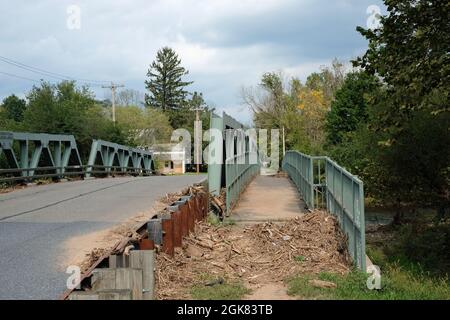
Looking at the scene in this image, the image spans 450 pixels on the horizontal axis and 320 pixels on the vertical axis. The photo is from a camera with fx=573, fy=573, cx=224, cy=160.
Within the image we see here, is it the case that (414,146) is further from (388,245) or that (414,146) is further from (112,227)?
(112,227)

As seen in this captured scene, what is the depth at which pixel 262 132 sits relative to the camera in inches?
2485

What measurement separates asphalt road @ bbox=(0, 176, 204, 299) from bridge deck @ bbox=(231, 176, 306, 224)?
8.07 ft

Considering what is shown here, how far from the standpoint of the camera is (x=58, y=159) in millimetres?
23594

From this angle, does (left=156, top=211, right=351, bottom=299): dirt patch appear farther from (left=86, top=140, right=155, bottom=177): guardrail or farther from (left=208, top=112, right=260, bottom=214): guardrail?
(left=86, top=140, right=155, bottom=177): guardrail

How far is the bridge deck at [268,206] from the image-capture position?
15070 millimetres

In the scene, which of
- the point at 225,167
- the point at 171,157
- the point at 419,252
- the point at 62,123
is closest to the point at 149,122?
the point at 171,157

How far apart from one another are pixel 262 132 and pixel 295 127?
8.60m

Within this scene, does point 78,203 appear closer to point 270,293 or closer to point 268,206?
point 268,206

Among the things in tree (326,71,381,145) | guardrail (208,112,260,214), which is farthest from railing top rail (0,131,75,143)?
tree (326,71,381,145)

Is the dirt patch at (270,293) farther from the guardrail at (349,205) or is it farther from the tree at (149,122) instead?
the tree at (149,122)

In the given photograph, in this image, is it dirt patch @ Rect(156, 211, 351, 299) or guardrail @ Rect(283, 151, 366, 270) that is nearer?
dirt patch @ Rect(156, 211, 351, 299)

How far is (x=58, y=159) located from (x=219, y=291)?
17269mm

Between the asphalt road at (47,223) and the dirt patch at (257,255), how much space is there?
150cm

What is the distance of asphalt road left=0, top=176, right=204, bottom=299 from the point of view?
6.69 metres
